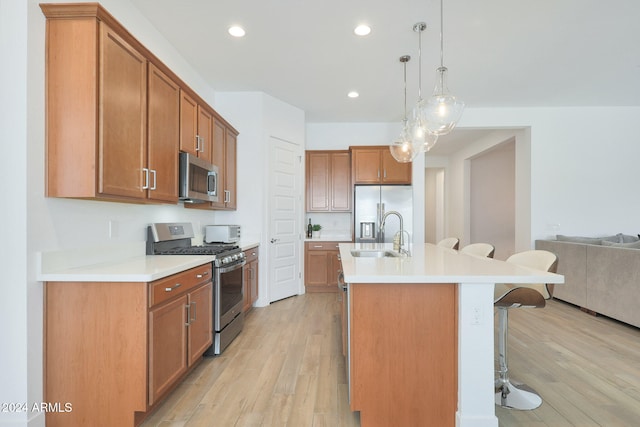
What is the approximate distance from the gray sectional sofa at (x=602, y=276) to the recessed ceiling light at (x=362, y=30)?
3.44 m

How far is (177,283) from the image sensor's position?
197 cm

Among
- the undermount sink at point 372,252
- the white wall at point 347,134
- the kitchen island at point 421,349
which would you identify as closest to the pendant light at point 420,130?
the undermount sink at point 372,252

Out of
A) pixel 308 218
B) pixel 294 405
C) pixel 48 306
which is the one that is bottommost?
pixel 294 405

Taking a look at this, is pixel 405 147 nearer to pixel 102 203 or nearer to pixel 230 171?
pixel 230 171

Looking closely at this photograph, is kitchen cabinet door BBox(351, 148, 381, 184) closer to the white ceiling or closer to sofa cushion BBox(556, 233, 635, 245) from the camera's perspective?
the white ceiling

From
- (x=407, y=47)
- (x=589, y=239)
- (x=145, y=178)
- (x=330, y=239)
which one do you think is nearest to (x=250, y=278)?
(x=330, y=239)

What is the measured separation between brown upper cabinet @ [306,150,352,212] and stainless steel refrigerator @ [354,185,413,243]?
0.33 metres

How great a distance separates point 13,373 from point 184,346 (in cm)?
82

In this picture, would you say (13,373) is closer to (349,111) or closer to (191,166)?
(191,166)

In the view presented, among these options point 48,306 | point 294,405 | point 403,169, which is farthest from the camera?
point 403,169

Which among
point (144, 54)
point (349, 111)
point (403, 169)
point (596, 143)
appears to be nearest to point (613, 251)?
point (596, 143)

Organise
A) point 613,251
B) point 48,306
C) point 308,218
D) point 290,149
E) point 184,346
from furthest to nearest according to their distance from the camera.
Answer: point 308,218, point 290,149, point 613,251, point 184,346, point 48,306

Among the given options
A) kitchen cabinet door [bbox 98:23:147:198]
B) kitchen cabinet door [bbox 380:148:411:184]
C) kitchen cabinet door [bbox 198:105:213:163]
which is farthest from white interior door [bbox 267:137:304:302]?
kitchen cabinet door [bbox 98:23:147:198]

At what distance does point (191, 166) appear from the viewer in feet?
8.95
